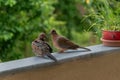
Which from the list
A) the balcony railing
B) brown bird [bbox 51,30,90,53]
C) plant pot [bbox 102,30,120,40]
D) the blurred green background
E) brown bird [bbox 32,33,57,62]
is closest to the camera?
the balcony railing

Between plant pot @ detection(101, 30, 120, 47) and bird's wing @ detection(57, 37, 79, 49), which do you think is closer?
bird's wing @ detection(57, 37, 79, 49)

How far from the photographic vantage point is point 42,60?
7.13 ft

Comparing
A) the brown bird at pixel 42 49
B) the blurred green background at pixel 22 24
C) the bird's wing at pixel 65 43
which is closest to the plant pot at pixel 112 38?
the bird's wing at pixel 65 43

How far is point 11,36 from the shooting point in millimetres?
3820

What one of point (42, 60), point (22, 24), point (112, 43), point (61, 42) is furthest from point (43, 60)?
point (22, 24)

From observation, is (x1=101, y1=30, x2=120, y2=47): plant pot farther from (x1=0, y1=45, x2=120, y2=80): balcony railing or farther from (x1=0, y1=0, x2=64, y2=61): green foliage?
(x1=0, y1=0, x2=64, y2=61): green foliage

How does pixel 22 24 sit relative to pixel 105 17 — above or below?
below

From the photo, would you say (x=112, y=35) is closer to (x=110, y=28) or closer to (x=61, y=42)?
(x=110, y=28)

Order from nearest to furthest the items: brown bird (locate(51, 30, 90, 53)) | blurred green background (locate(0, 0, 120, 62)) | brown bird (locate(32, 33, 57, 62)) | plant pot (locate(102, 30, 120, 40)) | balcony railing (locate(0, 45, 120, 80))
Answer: balcony railing (locate(0, 45, 120, 80)), brown bird (locate(32, 33, 57, 62)), brown bird (locate(51, 30, 90, 53)), plant pot (locate(102, 30, 120, 40)), blurred green background (locate(0, 0, 120, 62))

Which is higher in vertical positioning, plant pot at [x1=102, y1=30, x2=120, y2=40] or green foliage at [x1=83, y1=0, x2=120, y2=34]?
green foliage at [x1=83, y1=0, x2=120, y2=34]

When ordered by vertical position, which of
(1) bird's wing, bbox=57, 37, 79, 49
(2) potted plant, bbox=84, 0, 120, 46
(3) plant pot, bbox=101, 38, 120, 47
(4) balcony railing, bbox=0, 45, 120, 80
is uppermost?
(2) potted plant, bbox=84, 0, 120, 46

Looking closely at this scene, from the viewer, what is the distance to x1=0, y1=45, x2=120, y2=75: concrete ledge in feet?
6.67

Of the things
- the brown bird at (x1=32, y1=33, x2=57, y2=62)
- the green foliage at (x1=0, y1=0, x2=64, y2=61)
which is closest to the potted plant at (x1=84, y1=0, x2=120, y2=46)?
the brown bird at (x1=32, y1=33, x2=57, y2=62)

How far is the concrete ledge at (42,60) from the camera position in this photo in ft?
6.67
